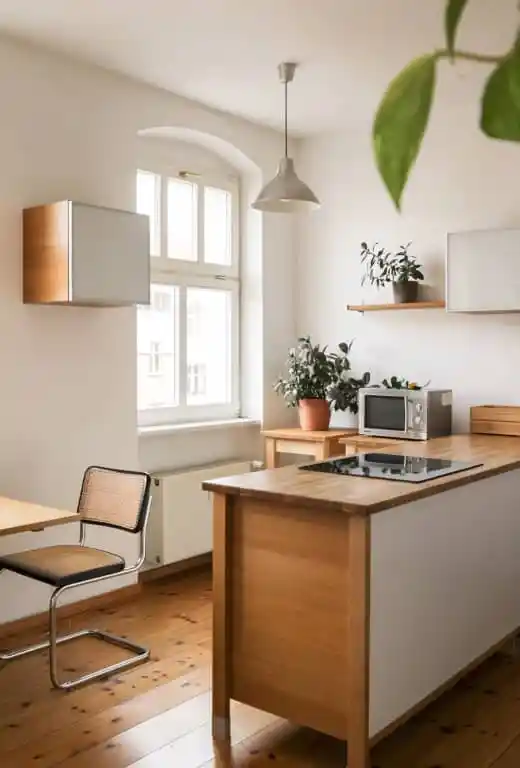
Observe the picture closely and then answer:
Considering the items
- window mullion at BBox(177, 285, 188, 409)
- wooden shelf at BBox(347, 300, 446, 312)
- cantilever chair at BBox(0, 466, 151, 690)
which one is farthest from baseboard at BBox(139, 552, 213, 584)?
wooden shelf at BBox(347, 300, 446, 312)

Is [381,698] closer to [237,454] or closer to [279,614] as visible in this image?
[279,614]

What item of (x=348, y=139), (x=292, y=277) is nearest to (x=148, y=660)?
(x=292, y=277)

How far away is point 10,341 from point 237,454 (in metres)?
1.87

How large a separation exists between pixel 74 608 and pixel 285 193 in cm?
220

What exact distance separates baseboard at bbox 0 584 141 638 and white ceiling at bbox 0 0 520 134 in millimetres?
2613

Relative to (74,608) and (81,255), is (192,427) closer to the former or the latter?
(74,608)

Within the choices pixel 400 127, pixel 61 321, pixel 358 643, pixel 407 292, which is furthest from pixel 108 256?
pixel 400 127

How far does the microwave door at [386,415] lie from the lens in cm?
443

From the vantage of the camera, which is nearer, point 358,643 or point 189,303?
point 358,643

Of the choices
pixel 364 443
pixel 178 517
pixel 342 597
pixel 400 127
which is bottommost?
pixel 178 517

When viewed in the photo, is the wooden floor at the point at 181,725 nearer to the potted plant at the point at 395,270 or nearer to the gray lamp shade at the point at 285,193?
the gray lamp shade at the point at 285,193

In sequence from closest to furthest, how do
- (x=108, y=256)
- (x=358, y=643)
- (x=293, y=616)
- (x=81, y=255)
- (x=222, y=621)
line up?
(x=358, y=643) < (x=293, y=616) < (x=222, y=621) < (x=81, y=255) < (x=108, y=256)

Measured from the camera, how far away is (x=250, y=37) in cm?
359

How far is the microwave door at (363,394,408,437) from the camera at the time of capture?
4.43m
